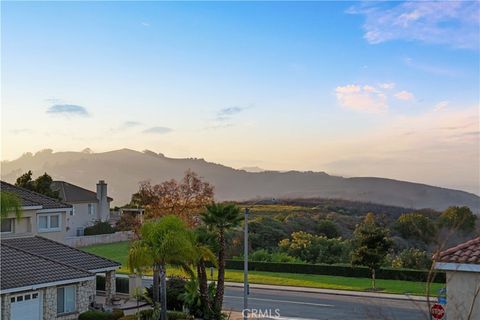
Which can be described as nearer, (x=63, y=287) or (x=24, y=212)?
(x=63, y=287)

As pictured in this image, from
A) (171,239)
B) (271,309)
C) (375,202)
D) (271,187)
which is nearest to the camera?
(171,239)

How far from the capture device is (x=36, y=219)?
3803cm

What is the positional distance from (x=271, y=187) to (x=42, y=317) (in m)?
121

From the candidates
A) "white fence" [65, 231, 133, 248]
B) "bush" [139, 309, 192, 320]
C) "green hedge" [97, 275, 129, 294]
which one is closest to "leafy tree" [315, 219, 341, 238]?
"white fence" [65, 231, 133, 248]

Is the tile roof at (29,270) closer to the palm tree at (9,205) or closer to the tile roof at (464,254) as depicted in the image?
the palm tree at (9,205)

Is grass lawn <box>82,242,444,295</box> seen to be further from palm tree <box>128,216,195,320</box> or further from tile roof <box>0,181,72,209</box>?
palm tree <box>128,216,195,320</box>

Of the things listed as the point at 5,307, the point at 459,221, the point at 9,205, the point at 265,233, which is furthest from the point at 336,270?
the point at 459,221

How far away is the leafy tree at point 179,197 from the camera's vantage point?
220ft

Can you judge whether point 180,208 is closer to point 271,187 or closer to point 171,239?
point 171,239

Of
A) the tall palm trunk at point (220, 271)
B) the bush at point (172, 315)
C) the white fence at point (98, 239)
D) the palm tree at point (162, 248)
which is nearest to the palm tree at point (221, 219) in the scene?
the tall palm trunk at point (220, 271)

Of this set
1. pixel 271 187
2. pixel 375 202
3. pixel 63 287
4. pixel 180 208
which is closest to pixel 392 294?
pixel 63 287

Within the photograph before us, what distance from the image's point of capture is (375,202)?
120m

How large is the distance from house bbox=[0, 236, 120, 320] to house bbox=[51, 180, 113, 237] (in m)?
46.4

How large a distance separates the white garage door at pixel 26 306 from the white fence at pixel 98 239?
40.3 metres
